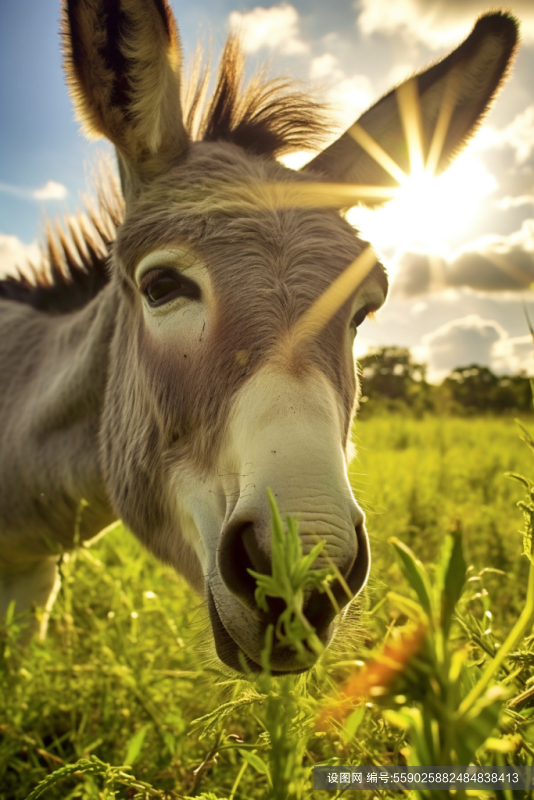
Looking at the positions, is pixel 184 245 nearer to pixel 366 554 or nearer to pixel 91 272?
pixel 366 554

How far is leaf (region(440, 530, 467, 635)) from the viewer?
0.41 m

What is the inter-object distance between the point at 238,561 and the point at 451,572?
714 mm

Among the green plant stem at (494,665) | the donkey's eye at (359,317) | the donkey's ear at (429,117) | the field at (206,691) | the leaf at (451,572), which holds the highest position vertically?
the donkey's ear at (429,117)

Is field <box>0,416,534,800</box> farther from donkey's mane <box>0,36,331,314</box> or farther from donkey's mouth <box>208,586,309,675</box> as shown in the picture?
donkey's mane <box>0,36,331,314</box>

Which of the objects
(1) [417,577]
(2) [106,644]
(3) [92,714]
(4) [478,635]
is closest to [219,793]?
(3) [92,714]

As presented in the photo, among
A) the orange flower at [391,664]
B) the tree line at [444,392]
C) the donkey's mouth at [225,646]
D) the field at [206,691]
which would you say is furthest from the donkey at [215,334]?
the tree line at [444,392]

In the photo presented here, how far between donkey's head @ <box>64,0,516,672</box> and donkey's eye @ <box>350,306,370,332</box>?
0.6 inches

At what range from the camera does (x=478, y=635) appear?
0.89 metres

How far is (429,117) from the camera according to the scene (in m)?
2.27

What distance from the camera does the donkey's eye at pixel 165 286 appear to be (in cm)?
158

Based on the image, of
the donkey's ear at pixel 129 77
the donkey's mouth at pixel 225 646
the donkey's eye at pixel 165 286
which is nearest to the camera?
the donkey's mouth at pixel 225 646

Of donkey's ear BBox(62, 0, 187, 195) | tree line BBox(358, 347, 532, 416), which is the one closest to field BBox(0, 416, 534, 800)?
donkey's ear BBox(62, 0, 187, 195)

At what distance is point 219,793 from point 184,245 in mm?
1885

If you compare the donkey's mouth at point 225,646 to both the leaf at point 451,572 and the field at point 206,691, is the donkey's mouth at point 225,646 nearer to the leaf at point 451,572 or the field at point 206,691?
the field at point 206,691
